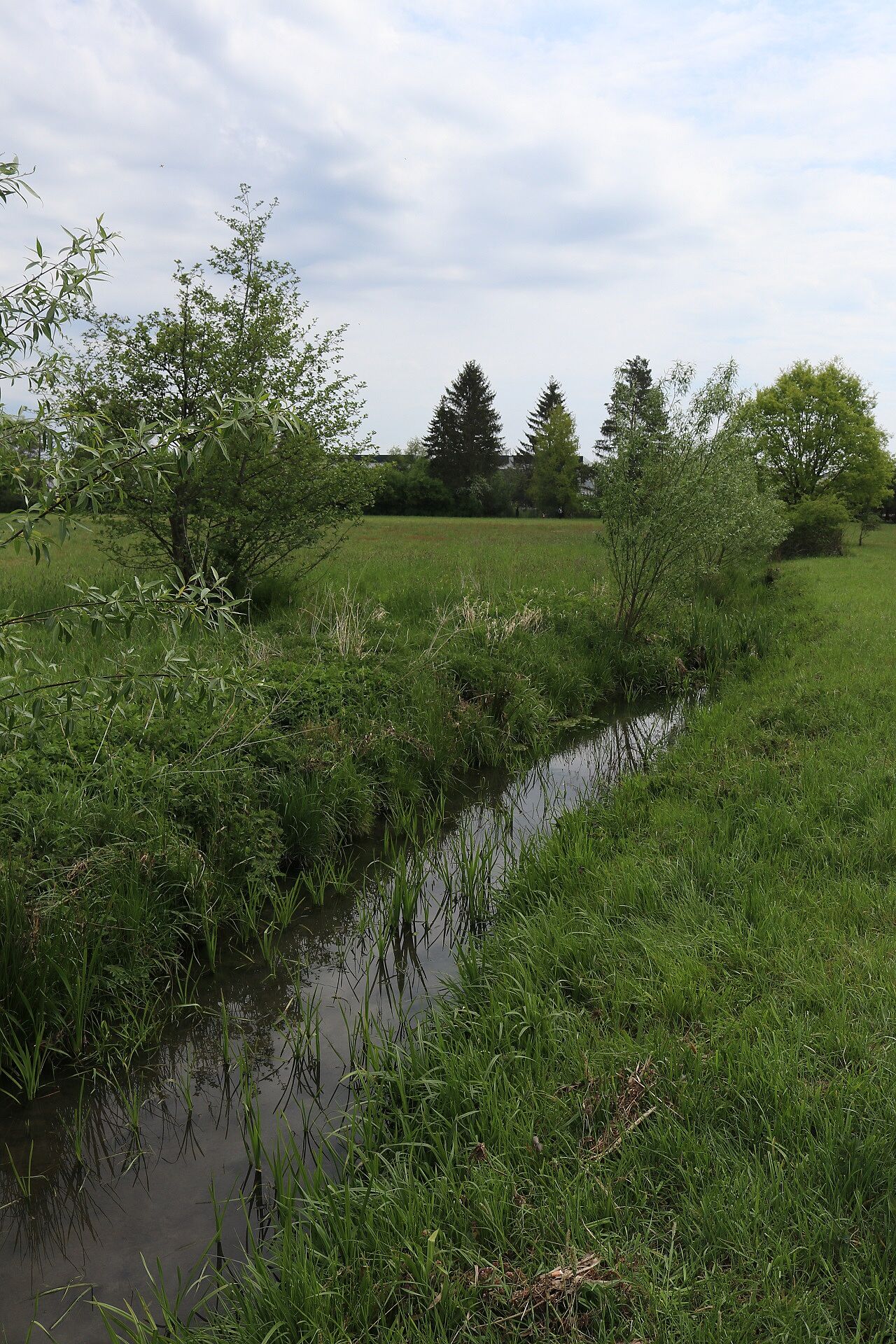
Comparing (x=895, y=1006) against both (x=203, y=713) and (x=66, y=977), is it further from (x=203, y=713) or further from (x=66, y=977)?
(x=203, y=713)

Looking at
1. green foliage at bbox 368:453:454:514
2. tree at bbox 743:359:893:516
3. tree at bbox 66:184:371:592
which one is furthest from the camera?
green foliage at bbox 368:453:454:514

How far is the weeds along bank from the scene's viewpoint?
4.71m

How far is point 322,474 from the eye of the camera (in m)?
12.8

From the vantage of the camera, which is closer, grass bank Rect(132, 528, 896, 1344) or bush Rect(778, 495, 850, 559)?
grass bank Rect(132, 528, 896, 1344)

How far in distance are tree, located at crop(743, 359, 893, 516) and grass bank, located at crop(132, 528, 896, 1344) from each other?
39.3 meters

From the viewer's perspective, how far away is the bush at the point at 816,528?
30531 mm

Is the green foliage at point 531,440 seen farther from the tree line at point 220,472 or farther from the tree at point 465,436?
the tree line at point 220,472

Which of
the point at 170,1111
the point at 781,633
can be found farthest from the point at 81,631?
the point at 781,633

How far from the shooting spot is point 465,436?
68.9 meters

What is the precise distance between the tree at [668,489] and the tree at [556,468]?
171 ft

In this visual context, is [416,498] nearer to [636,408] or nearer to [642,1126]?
[636,408]

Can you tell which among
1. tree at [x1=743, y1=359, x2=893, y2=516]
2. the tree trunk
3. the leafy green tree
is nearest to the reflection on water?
the leafy green tree

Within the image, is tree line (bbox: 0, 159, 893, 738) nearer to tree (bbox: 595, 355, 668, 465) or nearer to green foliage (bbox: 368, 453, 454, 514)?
tree (bbox: 595, 355, 668, 465)

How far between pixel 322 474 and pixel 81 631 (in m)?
4.41
